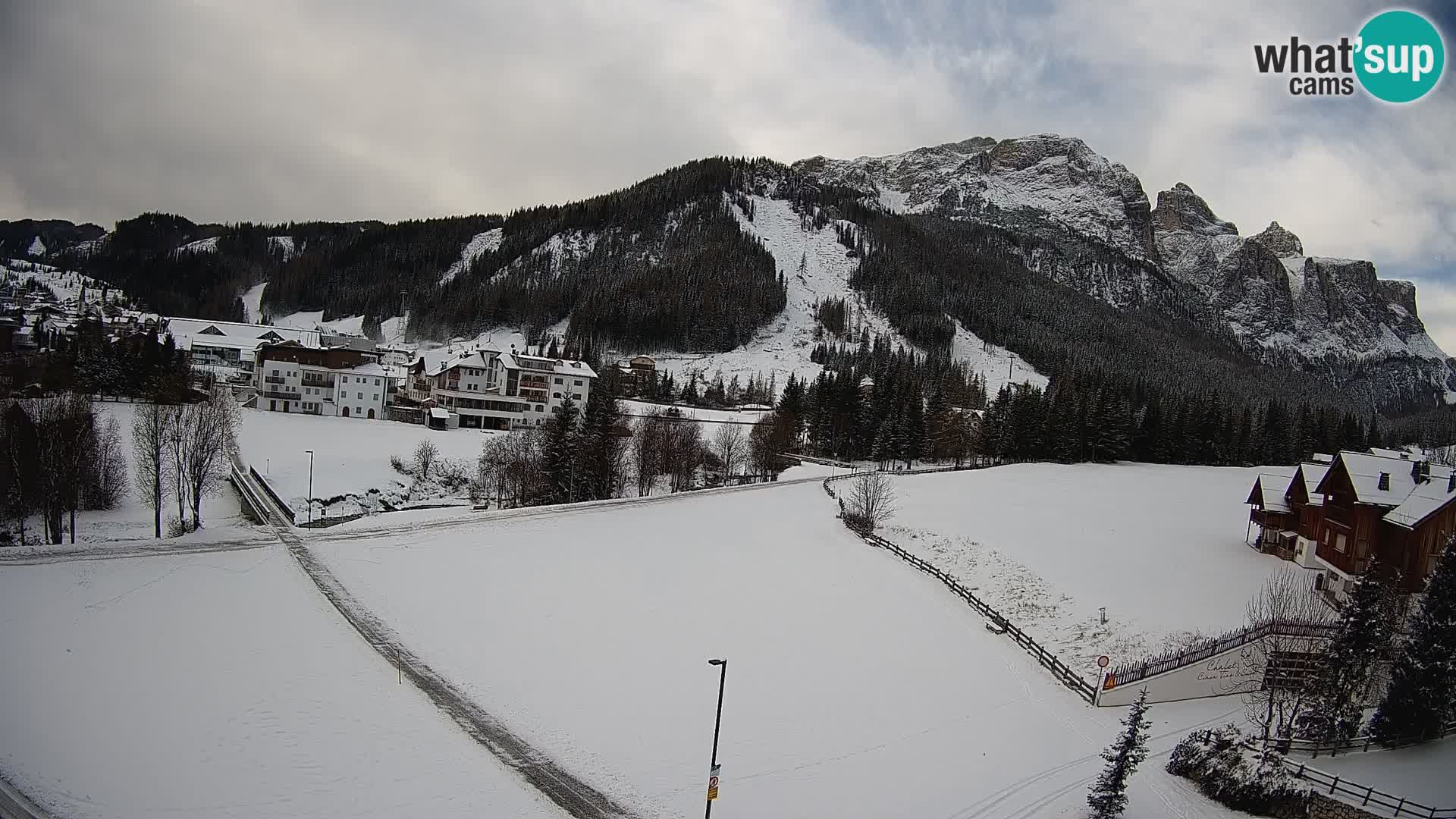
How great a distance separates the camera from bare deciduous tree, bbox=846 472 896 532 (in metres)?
46.7

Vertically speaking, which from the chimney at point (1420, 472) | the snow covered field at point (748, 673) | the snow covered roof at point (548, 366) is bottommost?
the snow covered field at point (748, 673)

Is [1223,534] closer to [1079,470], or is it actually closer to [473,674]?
[1079,470]

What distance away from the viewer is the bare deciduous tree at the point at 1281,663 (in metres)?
21.7

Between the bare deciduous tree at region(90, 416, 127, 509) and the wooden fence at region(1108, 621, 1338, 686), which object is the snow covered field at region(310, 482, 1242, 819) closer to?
the wooden fence at region(1108, 621, 1338, 686)

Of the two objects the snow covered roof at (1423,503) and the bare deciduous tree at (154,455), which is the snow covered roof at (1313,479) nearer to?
the snow covered roof at (1423,503)

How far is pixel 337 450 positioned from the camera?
60.4 metres

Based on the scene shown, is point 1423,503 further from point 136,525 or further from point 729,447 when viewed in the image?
point 136,525

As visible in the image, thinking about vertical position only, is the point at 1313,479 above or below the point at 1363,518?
above

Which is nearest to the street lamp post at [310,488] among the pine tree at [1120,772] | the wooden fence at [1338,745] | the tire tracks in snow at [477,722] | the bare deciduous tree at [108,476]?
the bare deciduous tree at [108,476]

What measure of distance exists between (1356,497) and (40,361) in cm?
10966

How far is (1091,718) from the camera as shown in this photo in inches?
966

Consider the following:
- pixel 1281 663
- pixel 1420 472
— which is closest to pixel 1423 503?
pixel 1420 472

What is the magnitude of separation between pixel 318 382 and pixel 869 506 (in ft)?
221

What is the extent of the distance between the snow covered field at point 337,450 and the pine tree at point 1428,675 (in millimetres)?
54454
